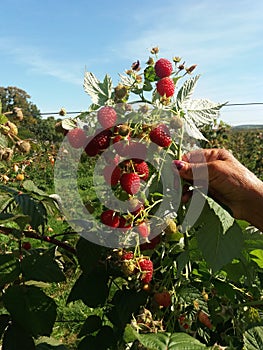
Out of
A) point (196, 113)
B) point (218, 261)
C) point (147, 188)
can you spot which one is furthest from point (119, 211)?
point (196, 113)

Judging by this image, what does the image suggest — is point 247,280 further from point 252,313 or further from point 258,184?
point 258,184

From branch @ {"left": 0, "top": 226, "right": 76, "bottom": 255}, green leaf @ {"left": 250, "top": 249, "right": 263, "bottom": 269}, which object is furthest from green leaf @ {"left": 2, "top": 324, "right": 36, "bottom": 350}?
green leaf @ {"left": 250, "top": 249, "right": 263, "bottom": 269}

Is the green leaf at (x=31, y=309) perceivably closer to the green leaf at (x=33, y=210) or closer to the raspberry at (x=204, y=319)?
the green leaf at (x=33, y=210)

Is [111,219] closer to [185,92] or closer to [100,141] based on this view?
[100,141]

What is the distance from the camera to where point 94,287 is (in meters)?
1.04

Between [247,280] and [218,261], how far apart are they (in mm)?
262

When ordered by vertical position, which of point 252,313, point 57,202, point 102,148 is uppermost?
point 102,148

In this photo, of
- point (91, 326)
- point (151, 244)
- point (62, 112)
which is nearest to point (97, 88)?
point (62, 112)

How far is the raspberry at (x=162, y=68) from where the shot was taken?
1.00m

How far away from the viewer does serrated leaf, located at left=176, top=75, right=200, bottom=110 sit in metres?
1.04

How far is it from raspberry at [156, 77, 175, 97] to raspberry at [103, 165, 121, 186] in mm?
213

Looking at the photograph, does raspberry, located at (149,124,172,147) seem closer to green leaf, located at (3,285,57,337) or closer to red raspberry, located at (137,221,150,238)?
red raspberry, located at (137,221,150,238)

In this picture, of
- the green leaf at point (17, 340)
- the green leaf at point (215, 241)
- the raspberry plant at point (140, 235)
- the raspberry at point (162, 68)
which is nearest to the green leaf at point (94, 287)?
the raspberry plant at point (140, 235)

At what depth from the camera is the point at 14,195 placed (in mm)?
1195
